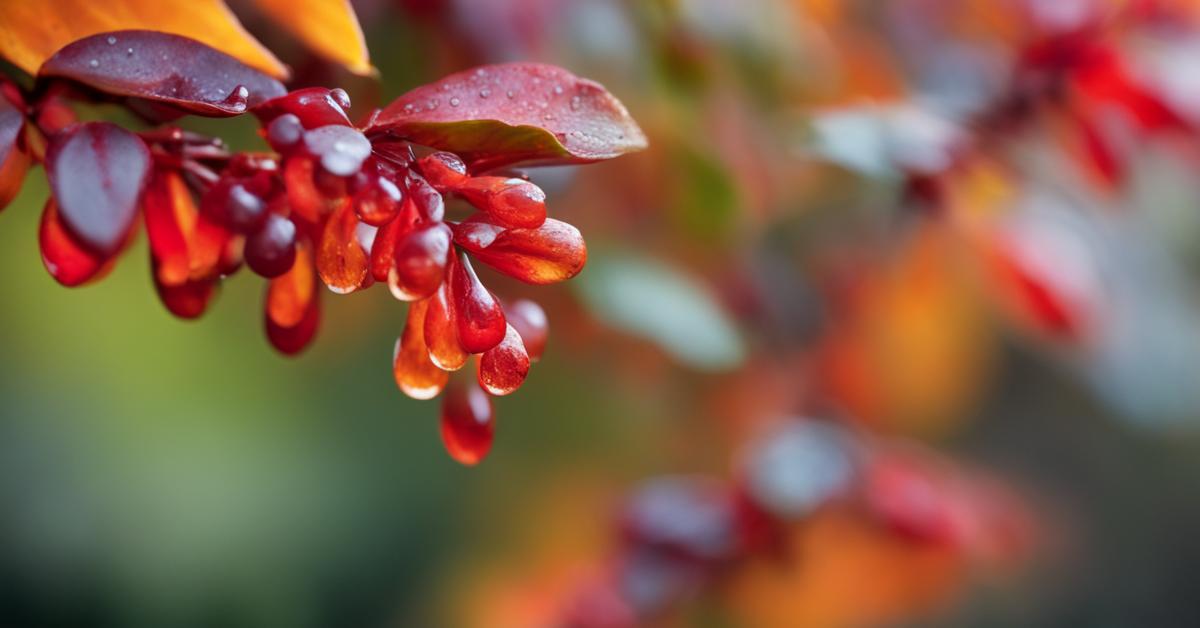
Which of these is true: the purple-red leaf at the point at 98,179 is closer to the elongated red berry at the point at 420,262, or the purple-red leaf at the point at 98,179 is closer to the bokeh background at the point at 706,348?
the elongated red berry at the point at 420,262

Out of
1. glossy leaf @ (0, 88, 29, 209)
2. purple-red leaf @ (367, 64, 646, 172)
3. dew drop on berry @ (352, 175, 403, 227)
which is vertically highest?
purple-red leaf @ (367, 64, 646, 172)

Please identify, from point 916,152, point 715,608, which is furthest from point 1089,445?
point 916,152

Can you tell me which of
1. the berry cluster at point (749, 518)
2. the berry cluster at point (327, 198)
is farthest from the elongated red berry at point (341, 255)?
the berry cluster at point (749, 518)

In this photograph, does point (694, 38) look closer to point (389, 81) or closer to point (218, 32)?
point (389, 81)

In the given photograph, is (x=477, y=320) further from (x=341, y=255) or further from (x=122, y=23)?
(x=122, y=23)

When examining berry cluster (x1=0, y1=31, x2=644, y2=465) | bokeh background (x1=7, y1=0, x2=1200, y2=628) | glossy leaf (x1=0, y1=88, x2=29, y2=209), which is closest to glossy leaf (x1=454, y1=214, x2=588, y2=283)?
berry cluster (x1=0, y1=31, x2=644, y2=465)

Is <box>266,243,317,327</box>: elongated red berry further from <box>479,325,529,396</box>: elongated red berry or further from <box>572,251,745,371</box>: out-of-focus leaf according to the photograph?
<box>572,251,745,371</box>: out-of-focus leaf

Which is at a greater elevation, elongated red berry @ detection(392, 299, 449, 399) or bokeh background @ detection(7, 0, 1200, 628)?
bokeh background @ detection(7, 0, 1200, 628)
